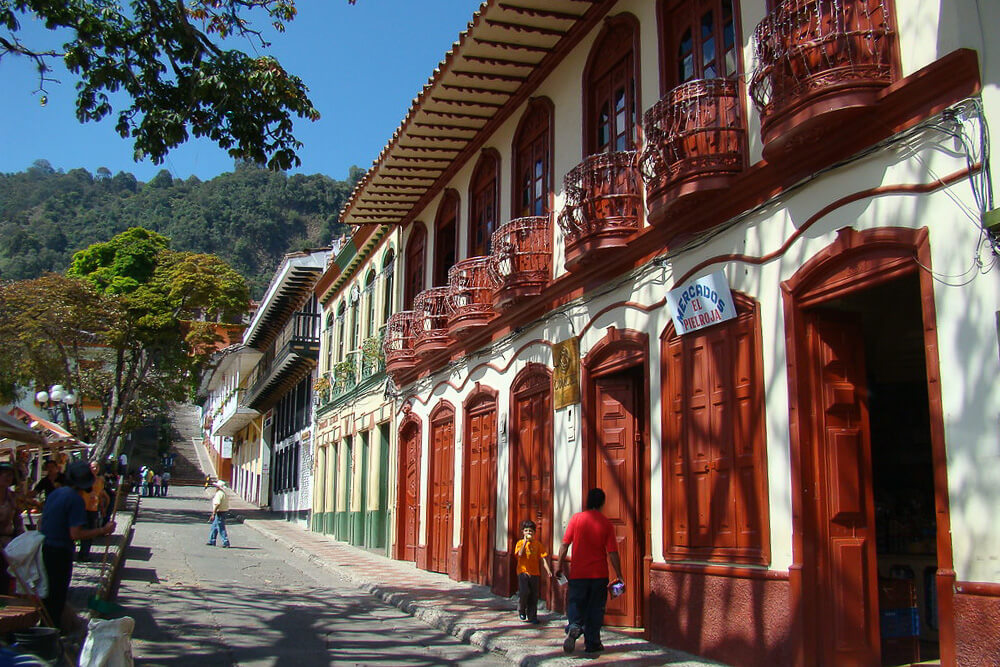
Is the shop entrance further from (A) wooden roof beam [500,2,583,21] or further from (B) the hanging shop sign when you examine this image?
(A) wooden roof beam [500,2,583,21]

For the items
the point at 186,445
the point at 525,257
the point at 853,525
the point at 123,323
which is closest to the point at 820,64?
→ the point at 853,525

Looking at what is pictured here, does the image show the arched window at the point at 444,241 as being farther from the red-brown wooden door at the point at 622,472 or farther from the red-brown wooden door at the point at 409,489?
the red-brown wooden door at the point at 622,472

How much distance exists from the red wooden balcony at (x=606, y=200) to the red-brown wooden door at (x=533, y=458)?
2.65 meters

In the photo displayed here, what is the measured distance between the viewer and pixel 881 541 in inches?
344

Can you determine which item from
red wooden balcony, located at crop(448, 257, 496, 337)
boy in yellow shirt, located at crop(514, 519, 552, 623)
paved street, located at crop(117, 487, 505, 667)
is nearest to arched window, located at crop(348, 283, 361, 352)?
paved street, located at crop(117, 487, 505, 667)

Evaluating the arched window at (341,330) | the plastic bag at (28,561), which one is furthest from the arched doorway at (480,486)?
the arched window at (341,330)

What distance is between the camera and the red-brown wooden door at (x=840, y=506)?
6914 mm

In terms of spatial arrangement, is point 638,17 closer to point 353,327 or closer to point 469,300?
point 469,300

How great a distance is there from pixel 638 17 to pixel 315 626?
7672mm

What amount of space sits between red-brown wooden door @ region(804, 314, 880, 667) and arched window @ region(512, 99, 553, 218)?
18.6 feet

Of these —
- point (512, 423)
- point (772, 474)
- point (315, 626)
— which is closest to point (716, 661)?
point (772, 474)

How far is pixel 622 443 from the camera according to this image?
34.5ft

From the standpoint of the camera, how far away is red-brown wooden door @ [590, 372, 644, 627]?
33.4 ft

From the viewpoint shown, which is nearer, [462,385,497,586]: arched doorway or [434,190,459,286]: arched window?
[462,385,497,586]: arched doorway
